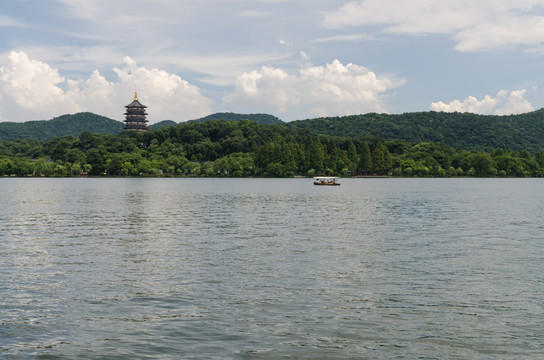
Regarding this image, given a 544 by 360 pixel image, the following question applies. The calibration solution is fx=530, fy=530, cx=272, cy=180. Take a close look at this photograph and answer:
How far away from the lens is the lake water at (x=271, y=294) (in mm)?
15352

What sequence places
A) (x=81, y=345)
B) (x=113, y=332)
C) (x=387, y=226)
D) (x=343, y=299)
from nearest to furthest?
(x=81, y=345) → (x=113, y=332) → (x=343, y=299) → (x=387, y=226)

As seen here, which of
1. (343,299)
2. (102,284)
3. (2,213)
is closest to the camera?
(343,299)

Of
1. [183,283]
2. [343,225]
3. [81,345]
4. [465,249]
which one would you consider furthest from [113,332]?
[343,225]

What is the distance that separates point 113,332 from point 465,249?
79.2 ft

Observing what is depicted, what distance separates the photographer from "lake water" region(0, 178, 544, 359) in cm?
1535

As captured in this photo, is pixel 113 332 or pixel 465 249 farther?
pixel 465 249

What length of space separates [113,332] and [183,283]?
22.3 feet

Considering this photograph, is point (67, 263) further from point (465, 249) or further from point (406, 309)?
point (465, 249)

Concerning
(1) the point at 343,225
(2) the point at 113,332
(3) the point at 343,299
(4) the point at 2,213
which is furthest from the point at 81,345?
(4) the point at 2,213

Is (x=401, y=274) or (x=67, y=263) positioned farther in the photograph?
(x=67, y=263)

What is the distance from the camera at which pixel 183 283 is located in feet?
76.0

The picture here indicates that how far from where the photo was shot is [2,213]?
59.7m

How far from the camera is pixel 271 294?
69.2 feet

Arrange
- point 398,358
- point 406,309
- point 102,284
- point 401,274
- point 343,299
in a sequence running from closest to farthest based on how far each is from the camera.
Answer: point 398,358, point 406,309, point 343,299, point 102,284, point 401,274
